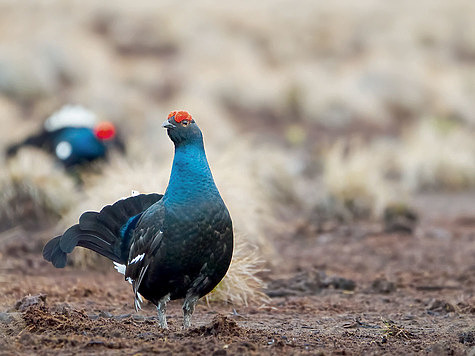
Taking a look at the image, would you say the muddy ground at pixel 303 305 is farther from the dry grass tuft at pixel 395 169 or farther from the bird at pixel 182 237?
the dry grass tuft at pixel 395 169

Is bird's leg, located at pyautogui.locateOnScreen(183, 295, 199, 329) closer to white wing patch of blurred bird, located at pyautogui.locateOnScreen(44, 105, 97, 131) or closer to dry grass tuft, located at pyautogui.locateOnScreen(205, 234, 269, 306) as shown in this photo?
dry grass tuft, located at pyautogui.locateOnScreen(205, 234, 269, 306)

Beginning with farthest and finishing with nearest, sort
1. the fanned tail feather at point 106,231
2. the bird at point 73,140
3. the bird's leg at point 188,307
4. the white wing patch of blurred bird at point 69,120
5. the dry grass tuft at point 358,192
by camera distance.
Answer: the white wing patch of blurred bird at point 69,120 < the dry grass tuft at point 358,192 < the bird at point 73,140 < the fanned tail feather at point 106,231 < the bird's leg at point 188,307

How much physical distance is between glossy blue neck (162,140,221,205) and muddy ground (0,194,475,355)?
0.71m

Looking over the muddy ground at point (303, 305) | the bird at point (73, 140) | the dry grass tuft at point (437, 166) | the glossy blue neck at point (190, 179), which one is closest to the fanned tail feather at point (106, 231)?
the muddy ground at point (303, 305)

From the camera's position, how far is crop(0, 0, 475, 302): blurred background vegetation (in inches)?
367

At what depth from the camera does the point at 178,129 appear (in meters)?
4.50

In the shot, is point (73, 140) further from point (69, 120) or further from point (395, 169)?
point (395, 169)

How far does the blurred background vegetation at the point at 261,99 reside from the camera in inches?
367

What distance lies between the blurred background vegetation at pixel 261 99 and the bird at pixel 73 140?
0.77ft

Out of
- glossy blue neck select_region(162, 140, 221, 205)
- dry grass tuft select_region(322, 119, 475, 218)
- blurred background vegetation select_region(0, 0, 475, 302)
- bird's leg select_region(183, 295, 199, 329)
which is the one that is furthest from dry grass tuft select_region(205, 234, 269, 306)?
dry grass tuft select_region(322, 119, 475, 218)

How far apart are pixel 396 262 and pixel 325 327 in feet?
11.1

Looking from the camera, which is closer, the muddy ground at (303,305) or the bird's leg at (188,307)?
the muddy ground at (303,305)

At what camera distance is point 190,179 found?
445 centimetres

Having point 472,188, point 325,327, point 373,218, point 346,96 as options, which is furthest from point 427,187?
point 325,327
